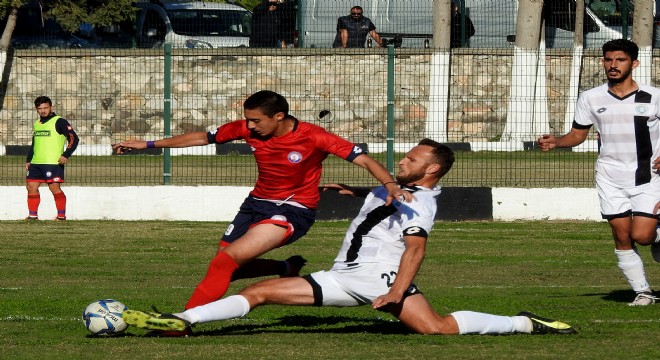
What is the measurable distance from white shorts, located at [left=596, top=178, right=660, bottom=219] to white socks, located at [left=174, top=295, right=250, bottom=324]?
321 cm

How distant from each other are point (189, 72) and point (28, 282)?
492 inches

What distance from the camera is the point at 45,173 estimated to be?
57.3 feet

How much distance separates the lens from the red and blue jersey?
29.8 feet

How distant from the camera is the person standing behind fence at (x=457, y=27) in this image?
2688 centimetres

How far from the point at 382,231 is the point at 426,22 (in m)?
19.7

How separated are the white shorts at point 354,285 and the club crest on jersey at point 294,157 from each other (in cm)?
116

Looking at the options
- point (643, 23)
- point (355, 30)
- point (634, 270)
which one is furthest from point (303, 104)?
point (634, 270)

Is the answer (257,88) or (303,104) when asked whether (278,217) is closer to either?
(303,104)

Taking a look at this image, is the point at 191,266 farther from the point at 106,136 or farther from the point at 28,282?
the point at 106,136

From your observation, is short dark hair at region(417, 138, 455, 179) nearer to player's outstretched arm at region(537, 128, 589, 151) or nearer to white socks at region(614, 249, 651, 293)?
player's outstretched arm at region(537, 128, 589, 151)

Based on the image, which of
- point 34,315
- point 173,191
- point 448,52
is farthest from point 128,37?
point 34,315

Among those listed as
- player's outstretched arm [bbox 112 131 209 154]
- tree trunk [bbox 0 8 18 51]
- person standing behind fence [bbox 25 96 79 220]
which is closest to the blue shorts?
player's outstretched arm [bbox 112 131 209 154]

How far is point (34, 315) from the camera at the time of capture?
9625 mm

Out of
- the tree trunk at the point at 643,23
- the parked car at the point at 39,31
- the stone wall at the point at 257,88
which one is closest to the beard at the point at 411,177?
the stone wall at the point at 257,88
